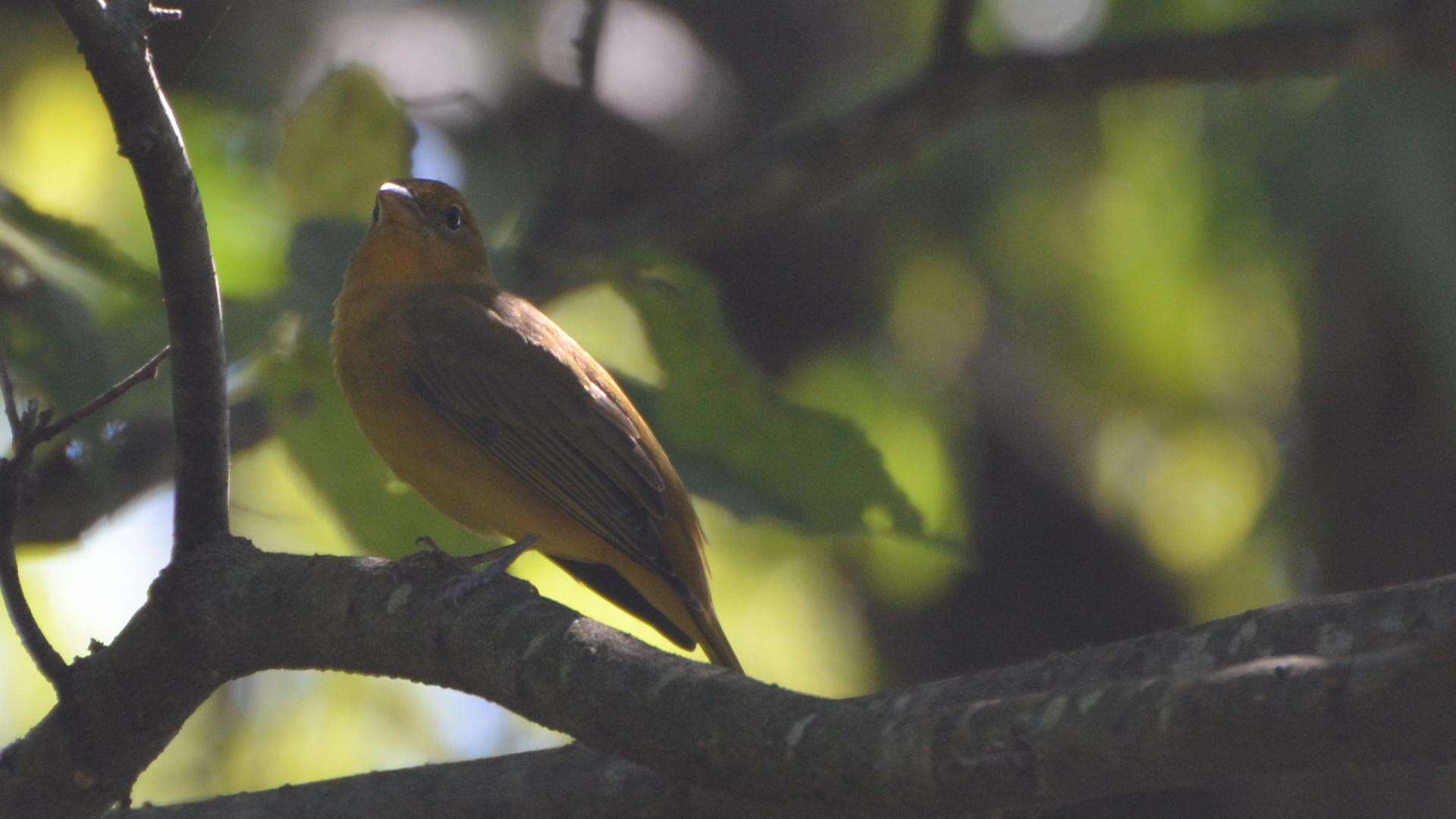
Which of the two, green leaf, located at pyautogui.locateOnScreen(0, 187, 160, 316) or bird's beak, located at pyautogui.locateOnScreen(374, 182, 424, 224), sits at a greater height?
bird's beak, located at pyautogui.locateOnScreen(374, 182, 424, 224)

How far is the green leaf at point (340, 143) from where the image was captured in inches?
190

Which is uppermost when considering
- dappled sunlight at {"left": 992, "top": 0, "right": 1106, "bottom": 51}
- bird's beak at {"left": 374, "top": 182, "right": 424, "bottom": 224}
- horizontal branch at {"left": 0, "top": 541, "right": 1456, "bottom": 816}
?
dappled sunlight at {"left": 992, "top": 0, "right": 1106, "bottom": 51}

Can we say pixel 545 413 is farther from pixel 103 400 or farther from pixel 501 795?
pixel 103 400

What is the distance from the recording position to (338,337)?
4871 millimetres

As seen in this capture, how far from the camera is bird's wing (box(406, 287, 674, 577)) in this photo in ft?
14.7

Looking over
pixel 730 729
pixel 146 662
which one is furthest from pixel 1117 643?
pixel 146 662

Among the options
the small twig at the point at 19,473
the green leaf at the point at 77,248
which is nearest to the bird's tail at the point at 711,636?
the green leaf at the point at 77,248

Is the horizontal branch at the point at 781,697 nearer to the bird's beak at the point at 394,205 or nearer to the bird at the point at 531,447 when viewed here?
the bird at the point at 531,447

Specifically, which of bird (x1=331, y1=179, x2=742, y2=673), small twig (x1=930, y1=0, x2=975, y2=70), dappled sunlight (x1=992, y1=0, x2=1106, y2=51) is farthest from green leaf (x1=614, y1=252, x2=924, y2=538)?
dappled sunlight (x1=992, y1=0, x2=1106, y2=51)

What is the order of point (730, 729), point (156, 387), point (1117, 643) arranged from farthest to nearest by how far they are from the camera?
point (156, 387)
point (1117, 643)
point (730, 729)

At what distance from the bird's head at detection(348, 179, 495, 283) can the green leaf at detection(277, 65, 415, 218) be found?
Result: 10.0 inches

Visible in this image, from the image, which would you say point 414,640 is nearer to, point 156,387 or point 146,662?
point 146,662

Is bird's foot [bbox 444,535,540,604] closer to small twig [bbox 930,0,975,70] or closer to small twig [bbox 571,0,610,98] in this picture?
small twig [bbox 571,0,610,98]

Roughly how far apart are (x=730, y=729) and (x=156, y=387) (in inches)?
91.9
